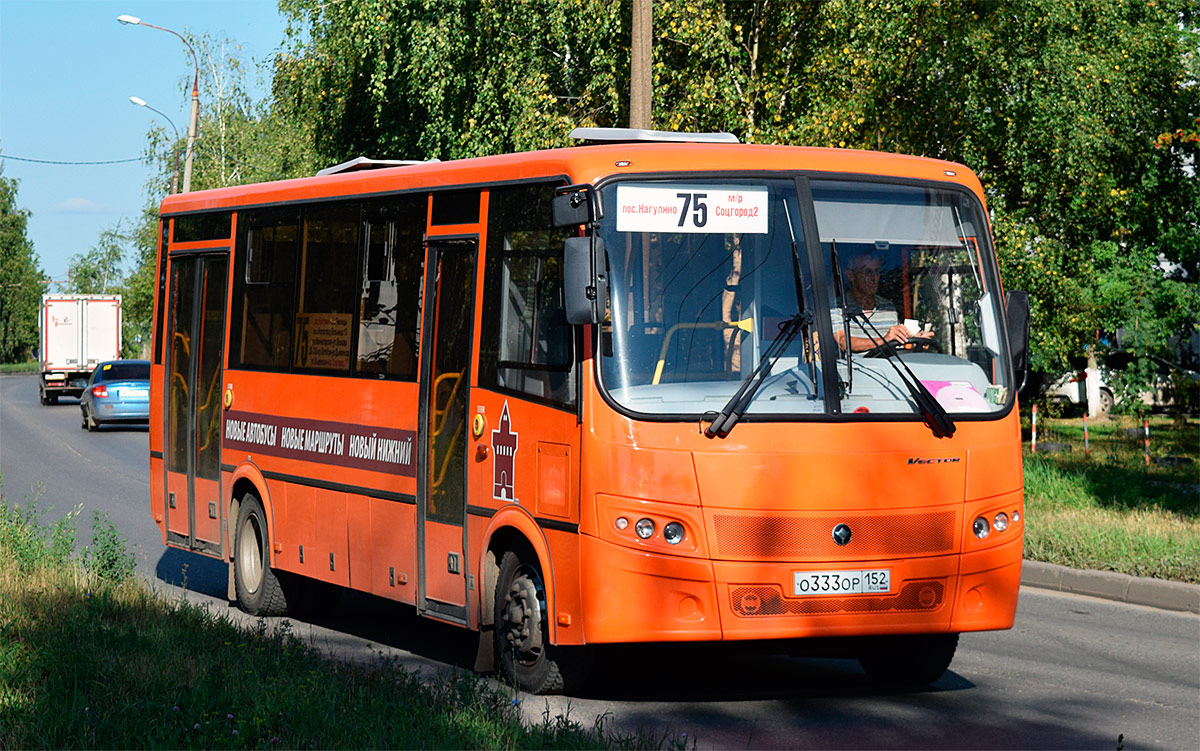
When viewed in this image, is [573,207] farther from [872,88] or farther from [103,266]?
[103,266]

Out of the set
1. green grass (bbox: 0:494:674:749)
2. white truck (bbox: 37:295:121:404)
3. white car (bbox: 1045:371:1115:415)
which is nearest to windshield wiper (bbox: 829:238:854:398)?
green grass (bbox: 0:494:674:749)

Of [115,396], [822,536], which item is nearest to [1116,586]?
[822,536]

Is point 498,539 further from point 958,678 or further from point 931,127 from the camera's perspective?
point 931,127

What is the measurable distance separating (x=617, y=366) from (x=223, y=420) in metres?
5.56

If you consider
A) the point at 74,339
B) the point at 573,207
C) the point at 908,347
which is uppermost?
the point at 573,207

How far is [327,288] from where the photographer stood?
10984 mm

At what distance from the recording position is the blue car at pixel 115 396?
3734 centimetres

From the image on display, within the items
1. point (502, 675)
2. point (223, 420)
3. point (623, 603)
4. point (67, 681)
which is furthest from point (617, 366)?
point (223, 420)

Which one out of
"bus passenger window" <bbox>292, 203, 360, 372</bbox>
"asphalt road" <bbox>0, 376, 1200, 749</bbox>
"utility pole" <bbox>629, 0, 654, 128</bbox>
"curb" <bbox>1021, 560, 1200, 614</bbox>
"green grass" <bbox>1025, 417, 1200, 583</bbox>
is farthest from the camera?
"utility pole" <bbox>629, 0, 654, 128</bbox>

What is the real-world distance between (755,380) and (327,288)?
4.20m

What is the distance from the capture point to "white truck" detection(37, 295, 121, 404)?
190ft

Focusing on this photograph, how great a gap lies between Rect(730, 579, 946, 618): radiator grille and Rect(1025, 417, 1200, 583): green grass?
18.3 feet

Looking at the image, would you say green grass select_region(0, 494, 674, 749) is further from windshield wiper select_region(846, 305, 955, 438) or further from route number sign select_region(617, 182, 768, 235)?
route number sign select_region(617, 182, 768, 235)

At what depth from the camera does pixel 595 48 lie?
83.9 feet
